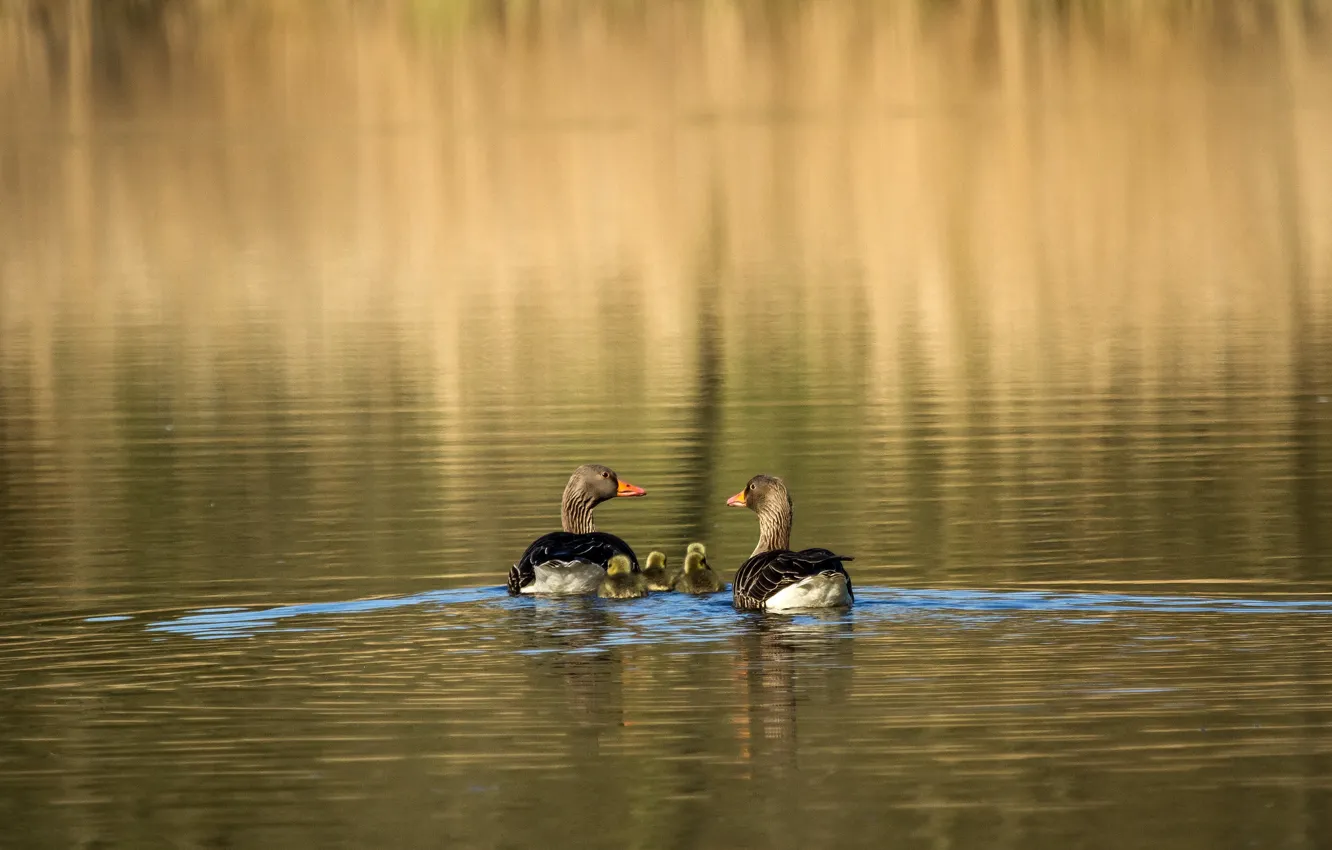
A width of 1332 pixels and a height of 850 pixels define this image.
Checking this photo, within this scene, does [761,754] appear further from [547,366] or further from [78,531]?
[547,366]

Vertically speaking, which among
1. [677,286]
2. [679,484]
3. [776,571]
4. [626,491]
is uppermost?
[677,286]

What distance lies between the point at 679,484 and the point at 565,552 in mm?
5768

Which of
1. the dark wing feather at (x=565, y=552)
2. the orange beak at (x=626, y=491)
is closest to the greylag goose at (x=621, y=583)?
the dark wing feather at (x=565, y=552)

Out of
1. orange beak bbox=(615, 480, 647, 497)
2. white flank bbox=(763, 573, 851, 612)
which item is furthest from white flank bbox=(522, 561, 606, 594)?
orange beak bbox=(615, 480, 647, 497)

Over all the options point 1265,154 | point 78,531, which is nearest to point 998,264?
point 1265,154

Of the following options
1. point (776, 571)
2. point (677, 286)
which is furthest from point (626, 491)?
point (677, 286)

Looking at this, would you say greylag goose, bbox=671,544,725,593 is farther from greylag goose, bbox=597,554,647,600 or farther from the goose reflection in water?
the goose reflection in water

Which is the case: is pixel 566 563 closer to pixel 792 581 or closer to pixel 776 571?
pixel 776 571

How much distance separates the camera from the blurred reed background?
23.1 m

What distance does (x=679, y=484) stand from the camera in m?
24.7

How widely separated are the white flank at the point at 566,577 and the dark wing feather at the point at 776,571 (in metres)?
1.16

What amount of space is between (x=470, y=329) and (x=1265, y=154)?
2977cm

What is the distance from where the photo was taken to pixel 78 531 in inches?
909

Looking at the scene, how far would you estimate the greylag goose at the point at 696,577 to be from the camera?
19.0 m
